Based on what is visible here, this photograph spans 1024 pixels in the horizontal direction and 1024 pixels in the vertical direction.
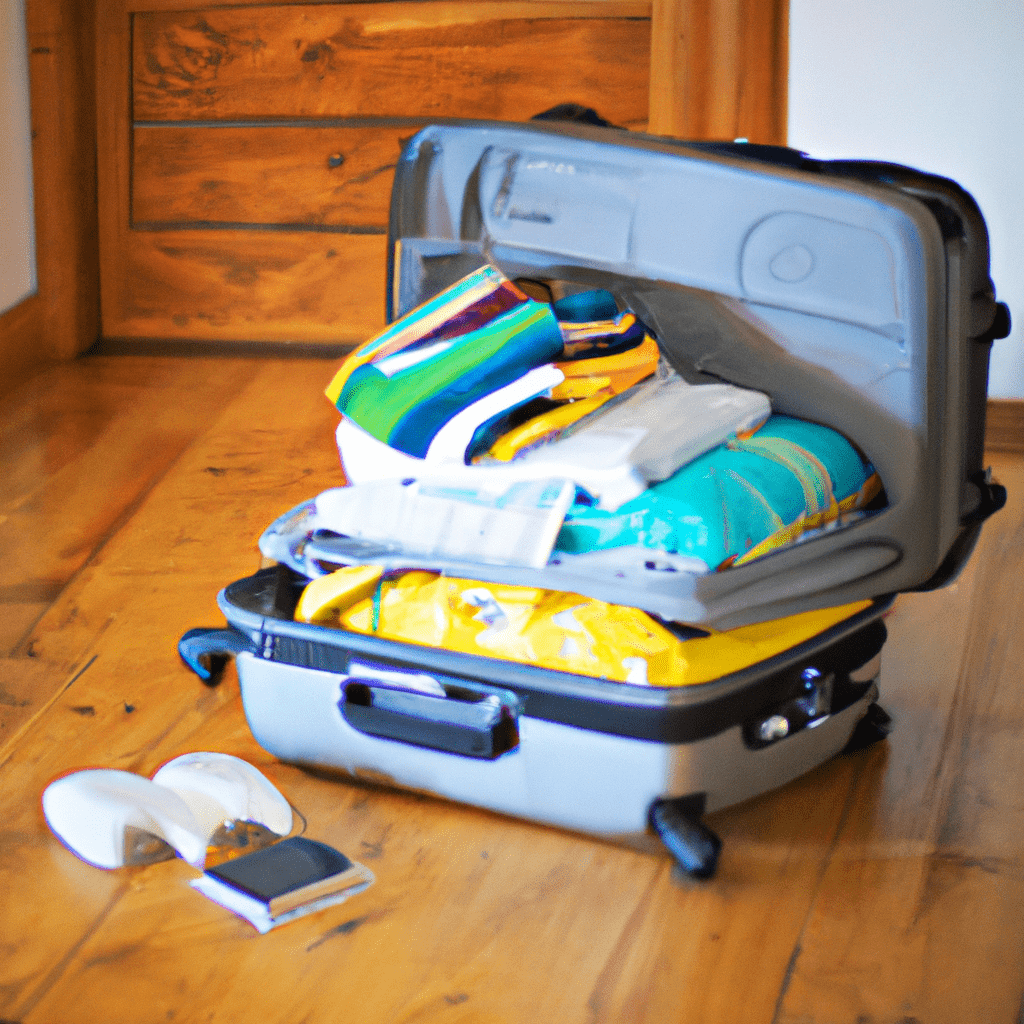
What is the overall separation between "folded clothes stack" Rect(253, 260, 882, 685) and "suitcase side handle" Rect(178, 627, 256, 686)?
58 millimetres

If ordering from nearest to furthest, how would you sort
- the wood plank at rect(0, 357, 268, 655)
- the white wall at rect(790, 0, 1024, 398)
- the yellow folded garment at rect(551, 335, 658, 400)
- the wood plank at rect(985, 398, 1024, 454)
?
the yellow folded garment at rect(551, 335, 658, 400), the wood plank at rect(0, 357, 268, 655), the white wall at rect(790, 0, 1024, 398), the wood plank at rect(985, 398, 1024, 454)

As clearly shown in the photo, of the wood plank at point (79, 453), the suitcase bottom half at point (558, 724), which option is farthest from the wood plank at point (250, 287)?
the suitcase bottom half at point (558, 724)

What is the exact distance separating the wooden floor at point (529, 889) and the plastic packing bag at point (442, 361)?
258 mm

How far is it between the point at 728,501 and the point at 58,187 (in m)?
1.46

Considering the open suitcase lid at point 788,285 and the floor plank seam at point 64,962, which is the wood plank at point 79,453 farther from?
the open suitcase lid at point 788,285

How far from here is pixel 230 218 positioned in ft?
6.31

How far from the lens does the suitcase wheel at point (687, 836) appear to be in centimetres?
72

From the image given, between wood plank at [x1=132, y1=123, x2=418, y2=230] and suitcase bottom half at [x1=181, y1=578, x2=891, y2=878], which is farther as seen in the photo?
wood plank at [x1=132, y1=123, x2=418, y2=230]

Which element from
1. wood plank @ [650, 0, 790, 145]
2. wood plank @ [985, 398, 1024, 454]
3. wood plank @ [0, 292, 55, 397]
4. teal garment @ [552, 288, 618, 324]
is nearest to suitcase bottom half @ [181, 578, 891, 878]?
teal garment @ [552, 288, 618, 324]

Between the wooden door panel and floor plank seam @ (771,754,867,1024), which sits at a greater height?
the wooden door panel

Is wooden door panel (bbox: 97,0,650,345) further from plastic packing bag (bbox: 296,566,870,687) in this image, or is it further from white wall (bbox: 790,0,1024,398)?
plastic packing bag (bbox: 296,566,870,687)

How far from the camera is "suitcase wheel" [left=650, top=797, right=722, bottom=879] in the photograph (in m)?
0.72

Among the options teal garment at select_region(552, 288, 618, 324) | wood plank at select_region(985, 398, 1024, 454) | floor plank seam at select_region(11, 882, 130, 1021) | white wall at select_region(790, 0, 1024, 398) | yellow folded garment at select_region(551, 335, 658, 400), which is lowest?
floor plank seam at select_region(11, 882, 130, 1021)

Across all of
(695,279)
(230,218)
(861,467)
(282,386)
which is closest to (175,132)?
(230,218)
